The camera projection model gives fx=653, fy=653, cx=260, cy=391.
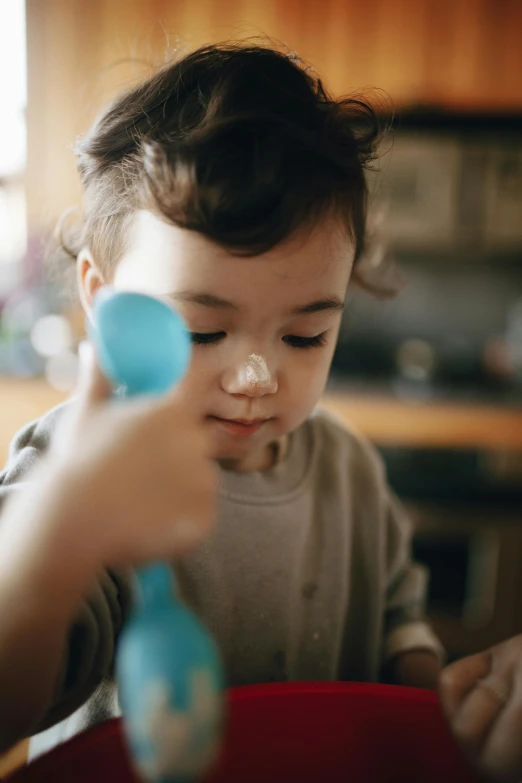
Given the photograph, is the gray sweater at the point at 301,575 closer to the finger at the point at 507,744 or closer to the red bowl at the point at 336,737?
the red bowl at the point at 336,737

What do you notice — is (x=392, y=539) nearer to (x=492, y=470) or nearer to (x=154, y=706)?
(x=154, y=706)

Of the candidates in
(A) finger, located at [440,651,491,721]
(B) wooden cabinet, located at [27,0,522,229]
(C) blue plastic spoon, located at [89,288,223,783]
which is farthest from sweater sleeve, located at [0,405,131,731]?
(B) wooden cabinet, located at [27,0,522,229]

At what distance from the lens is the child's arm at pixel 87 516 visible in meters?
0.28

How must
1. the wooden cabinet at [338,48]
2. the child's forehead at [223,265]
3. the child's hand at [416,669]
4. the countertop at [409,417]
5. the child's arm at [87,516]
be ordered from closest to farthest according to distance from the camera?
the child's arm at [87,516], the child's forehead at [223,265], the child's hand at [416,669], the countertop at [409,417], the wooden cabinet at [338,48]

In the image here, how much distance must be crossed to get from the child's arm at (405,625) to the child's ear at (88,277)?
43 cm

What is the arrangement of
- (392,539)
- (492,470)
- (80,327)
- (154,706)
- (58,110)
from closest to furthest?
(154,706), (392,539), (492,470), (58,110), (80,327)

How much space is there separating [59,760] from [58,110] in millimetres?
1894

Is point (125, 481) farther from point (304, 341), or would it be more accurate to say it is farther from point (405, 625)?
point (405, 625)

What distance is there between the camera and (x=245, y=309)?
423mm

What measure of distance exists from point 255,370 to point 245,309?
4 centimetres

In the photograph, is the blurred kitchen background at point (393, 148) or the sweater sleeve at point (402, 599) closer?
the sweater sleeve at point (402, 599)

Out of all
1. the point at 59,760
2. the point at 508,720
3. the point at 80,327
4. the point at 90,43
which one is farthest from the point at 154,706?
the point at 90,43

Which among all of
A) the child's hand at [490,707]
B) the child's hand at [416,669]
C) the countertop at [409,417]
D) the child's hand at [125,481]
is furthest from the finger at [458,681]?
the countertop at [409,417]

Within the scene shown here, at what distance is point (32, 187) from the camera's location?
196 cm
